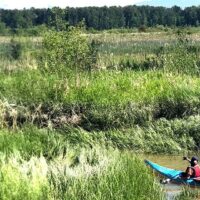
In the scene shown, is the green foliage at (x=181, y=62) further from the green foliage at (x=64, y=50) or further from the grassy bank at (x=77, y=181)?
the grassy bank at (x=77, y=181)

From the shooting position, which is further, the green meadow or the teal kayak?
the teal kayak

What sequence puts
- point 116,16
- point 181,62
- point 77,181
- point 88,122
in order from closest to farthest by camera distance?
point 77,181, point 88,122, point 181,62, point 116,16

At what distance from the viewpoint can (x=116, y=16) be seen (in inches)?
5586

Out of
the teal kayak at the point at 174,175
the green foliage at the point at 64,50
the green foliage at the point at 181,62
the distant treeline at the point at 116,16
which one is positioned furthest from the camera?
the distant treeline at the point at 116,16

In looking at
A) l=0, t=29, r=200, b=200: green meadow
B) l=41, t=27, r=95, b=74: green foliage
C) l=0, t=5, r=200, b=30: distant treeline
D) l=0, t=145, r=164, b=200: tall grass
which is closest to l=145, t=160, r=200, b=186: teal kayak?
l=0, t=29, r=200, b=200: green meadow

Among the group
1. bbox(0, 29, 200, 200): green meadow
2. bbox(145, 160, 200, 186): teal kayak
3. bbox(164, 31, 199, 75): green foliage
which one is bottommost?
bbox(145, 160, 200, 186): teal kayak

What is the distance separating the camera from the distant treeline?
122938 mm

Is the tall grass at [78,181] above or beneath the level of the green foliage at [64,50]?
beneath

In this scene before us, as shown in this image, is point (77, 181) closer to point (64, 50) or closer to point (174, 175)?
point (174, 175)

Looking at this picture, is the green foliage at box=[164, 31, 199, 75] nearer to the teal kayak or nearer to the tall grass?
the teal kayak

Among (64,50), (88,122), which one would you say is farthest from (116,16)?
(88,122)

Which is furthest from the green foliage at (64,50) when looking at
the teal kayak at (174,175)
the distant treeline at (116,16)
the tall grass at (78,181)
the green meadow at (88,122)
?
the distant treeline at (116,16)

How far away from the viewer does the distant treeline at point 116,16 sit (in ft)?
403

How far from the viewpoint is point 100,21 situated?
132 m
